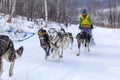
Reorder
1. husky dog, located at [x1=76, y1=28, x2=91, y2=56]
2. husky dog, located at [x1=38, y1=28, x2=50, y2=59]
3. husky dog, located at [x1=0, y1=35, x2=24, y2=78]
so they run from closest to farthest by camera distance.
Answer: husky dog, located at [x1=0, y1=35, x2=24, y2=78], husky dog, located at [x1=38, y1=28, x2=50, y2=59], husky dog, located at [x1=76, y1=28, x2=91, y2=56]

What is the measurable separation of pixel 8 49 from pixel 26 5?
37.6 meters

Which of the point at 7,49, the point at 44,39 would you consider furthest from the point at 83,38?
the point at 7,49

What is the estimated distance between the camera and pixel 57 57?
1043 cm

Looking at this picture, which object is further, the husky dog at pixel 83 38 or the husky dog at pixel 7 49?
the husky dog at pixel 83 38

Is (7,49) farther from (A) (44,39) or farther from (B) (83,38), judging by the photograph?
(B) (83,38)

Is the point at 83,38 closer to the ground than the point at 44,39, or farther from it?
closer to the ground

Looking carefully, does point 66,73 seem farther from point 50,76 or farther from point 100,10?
point 100,10

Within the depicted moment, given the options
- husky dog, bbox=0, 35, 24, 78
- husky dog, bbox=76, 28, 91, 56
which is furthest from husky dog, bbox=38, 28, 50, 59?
husky dog, bbox=0, 35, 24, 78

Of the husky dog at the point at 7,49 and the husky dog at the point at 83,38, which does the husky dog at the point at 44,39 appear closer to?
the husky dog at the point at 83,38

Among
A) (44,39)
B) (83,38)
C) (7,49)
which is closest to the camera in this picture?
(7,49)

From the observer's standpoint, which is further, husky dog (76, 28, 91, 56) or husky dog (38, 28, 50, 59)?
husky dog (76, 28, 91, 56)

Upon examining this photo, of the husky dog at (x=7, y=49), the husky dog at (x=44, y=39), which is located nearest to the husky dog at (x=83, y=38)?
the husky dog at (x=44, y=39)

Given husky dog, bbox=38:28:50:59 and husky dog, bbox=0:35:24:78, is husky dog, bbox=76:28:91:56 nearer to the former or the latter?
husky dog, bbox=38:28:50:59

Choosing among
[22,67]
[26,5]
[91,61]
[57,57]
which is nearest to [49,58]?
[57,57]
